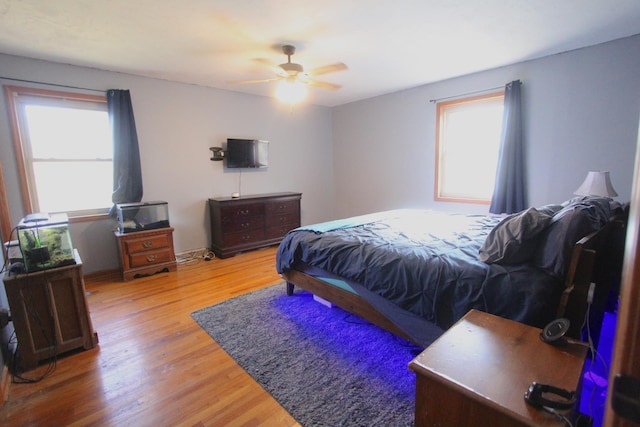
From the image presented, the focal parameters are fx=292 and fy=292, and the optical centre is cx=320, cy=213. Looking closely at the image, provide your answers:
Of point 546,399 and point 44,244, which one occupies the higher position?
point 44,244

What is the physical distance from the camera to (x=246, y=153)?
4488 millimetres

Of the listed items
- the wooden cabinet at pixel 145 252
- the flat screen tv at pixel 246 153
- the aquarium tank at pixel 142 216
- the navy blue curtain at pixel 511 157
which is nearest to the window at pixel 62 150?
the aquarium tank at pixel 142 216

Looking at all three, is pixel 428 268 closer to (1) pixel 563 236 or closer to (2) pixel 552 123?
(1) pixel 563 236

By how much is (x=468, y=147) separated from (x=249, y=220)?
3298mm

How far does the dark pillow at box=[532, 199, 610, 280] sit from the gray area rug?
99cm

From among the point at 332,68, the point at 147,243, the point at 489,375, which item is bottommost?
the point at 147,243

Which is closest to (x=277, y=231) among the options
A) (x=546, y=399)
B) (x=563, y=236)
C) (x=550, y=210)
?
(x=550, y=210)

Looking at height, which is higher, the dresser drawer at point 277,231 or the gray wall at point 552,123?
the gray wall at point 552,123

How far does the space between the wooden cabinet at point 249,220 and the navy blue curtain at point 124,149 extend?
1.02m

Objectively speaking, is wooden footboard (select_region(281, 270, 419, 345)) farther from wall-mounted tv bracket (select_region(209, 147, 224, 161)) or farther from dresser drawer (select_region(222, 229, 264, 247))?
wall-mounted tv bracket (select_region(209, 147, 224, 161))

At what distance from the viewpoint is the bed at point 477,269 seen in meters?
1.42

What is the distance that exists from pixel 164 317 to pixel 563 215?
9.83ft

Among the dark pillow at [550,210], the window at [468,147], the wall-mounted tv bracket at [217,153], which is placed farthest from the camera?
the wall-mounted tv bracket at [217,153]

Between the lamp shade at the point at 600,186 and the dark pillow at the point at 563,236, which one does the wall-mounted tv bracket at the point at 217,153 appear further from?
the lamp shade at the point at 600,186
